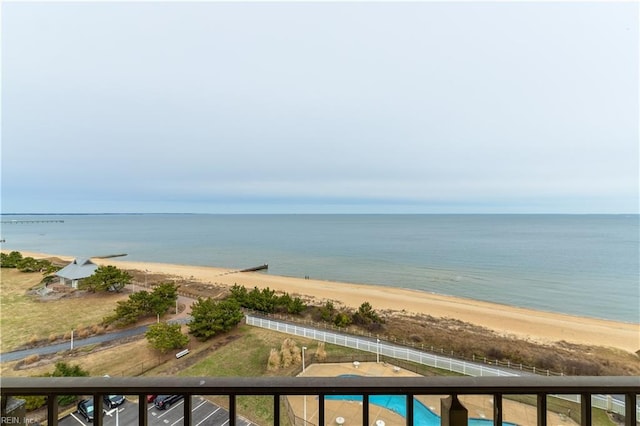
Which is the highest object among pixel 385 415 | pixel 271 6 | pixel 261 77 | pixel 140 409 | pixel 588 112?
pixel 261 77

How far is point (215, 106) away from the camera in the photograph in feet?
38.8

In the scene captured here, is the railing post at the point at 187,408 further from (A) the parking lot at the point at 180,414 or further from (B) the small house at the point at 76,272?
(B) the small house at the point at 76,272

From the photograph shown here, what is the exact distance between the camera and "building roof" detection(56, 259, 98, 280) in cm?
1503

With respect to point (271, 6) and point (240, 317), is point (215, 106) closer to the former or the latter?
point (271, 6)

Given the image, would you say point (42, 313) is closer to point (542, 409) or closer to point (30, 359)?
point (30, 359)

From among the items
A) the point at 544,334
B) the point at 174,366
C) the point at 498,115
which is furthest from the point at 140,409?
the point at 544,334

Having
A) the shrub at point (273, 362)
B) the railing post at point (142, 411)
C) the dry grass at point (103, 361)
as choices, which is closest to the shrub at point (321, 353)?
the shrub at point (273, 362)

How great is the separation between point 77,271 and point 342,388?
67.5ft

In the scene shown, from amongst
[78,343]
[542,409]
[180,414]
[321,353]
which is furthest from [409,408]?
[78,343]

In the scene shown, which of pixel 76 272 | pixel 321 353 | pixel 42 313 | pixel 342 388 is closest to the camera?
pixel 342 388

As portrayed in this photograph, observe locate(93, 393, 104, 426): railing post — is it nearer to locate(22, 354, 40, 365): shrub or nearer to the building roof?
locate(22, 354, 40, 365): shrub

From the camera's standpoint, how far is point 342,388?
2.69 feet

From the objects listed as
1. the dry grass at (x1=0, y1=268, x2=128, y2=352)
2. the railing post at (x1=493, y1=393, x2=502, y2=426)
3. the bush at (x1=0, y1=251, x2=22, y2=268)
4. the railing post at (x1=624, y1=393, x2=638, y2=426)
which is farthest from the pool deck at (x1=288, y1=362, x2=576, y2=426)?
the bush at (x1=0, y1=251, x2=22, y2=268)

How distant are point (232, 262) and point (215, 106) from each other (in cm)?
1953
